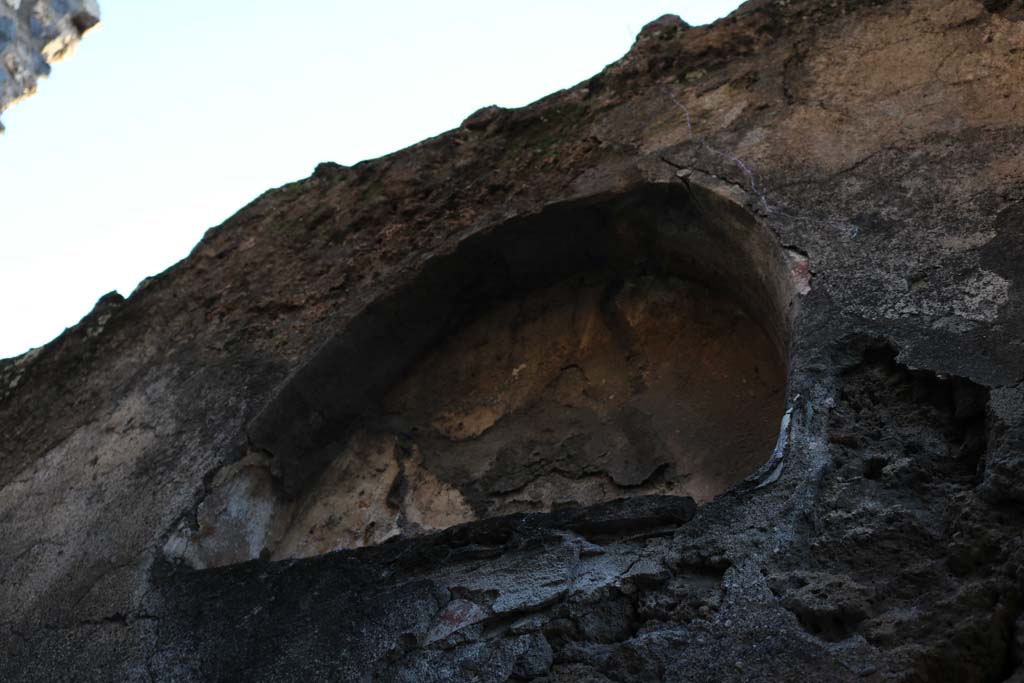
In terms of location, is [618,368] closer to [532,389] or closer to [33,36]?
[532,389]

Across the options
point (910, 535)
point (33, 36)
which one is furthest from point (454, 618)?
point (33, 36)

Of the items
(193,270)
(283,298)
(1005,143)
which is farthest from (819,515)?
(193,270)

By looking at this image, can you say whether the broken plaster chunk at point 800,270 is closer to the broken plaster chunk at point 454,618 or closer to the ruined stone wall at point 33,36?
the broken plaster chunk at point 454,618

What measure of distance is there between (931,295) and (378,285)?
5.68ft

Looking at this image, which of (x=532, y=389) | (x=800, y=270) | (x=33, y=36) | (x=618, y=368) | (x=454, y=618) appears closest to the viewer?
(x=454, y=618)

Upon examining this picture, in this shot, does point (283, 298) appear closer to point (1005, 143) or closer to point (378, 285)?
point (378, 285)

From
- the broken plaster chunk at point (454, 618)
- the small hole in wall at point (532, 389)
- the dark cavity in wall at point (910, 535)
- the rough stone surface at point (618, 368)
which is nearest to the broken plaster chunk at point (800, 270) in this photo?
the rough stone surface at point (618, 368)

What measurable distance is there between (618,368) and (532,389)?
280 mm

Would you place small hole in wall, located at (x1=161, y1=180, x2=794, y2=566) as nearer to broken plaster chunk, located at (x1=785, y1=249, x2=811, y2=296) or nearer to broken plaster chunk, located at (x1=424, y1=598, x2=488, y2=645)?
broken plaster chunk, located at (x1=785, y1=249, x2=811, y2=296)

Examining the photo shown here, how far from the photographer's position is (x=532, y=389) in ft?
11.8

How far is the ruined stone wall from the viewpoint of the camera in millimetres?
7703

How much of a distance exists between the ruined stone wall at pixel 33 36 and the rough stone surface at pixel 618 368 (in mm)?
4173

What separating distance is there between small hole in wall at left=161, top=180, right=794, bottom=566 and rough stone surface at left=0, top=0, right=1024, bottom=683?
0.05 ft

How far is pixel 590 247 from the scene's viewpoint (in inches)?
143
